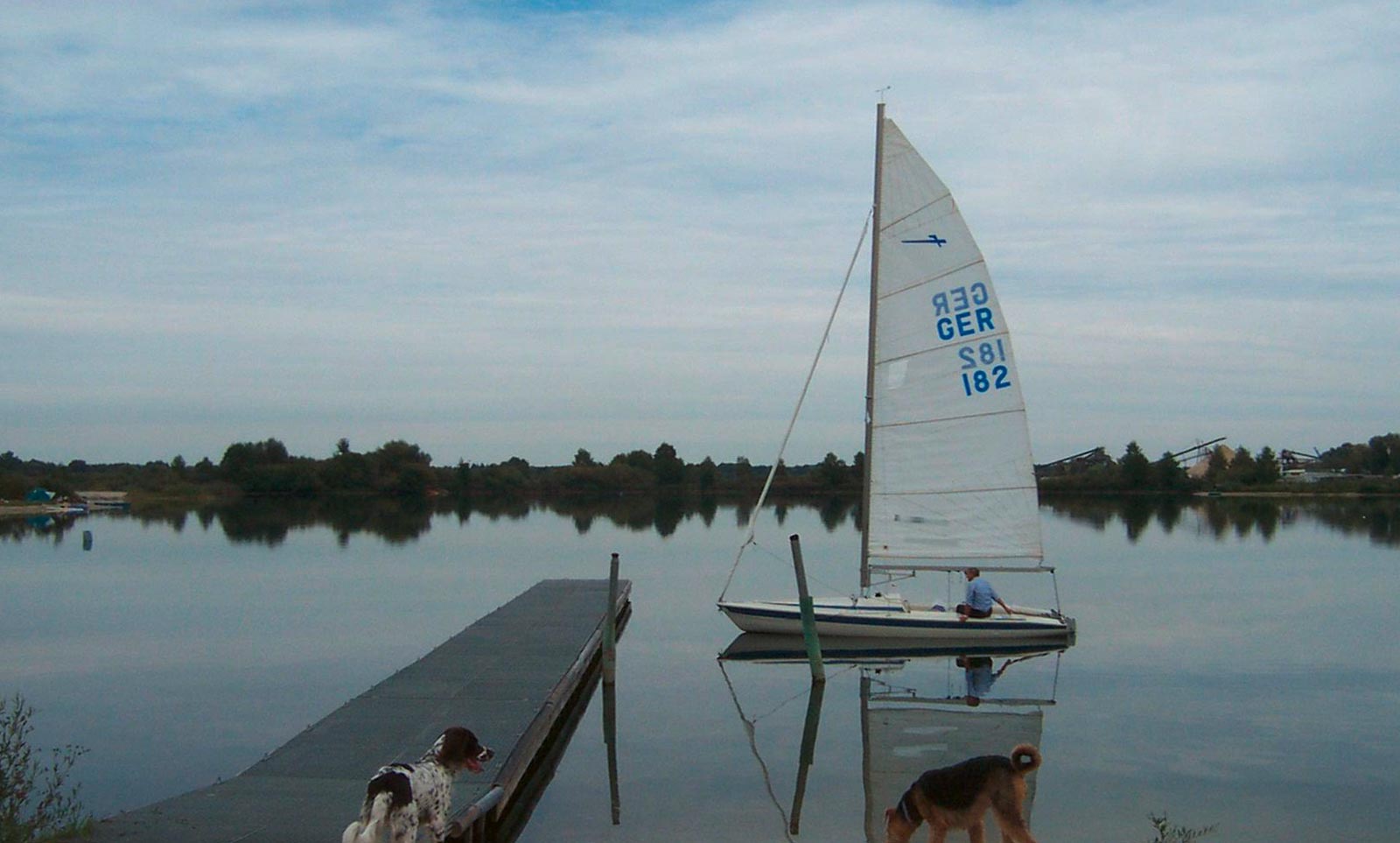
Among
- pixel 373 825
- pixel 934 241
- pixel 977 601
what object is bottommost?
pixel 373 825

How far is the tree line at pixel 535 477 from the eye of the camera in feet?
310

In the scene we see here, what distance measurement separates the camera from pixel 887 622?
19.1m

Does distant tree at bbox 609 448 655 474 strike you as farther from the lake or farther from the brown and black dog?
the brown and black dog

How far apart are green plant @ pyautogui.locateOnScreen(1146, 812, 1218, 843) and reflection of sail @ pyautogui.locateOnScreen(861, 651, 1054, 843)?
108 centimetres

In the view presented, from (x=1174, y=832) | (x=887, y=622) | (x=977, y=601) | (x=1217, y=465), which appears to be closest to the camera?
(x=1174, y=832)

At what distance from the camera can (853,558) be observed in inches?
1464

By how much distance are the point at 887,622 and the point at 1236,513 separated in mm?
58262

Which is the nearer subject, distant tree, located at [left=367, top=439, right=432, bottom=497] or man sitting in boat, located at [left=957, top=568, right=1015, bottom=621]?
man sitting in boat, located at [left=957, top=568, right=1015, bottom=621]

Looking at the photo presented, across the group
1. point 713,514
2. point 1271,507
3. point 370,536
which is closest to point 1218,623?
point 370,536

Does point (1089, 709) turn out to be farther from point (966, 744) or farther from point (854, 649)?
point (854, 649)

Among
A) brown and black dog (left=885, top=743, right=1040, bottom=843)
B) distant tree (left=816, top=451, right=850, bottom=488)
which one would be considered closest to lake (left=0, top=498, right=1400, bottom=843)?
brown and black dog (left=885, top=743, right=1040, bottom=843)

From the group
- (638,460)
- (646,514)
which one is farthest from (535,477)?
(646,514)

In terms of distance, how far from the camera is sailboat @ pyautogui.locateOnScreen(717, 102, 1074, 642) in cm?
1989

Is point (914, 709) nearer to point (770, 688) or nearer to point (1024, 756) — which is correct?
point (770, 688)
